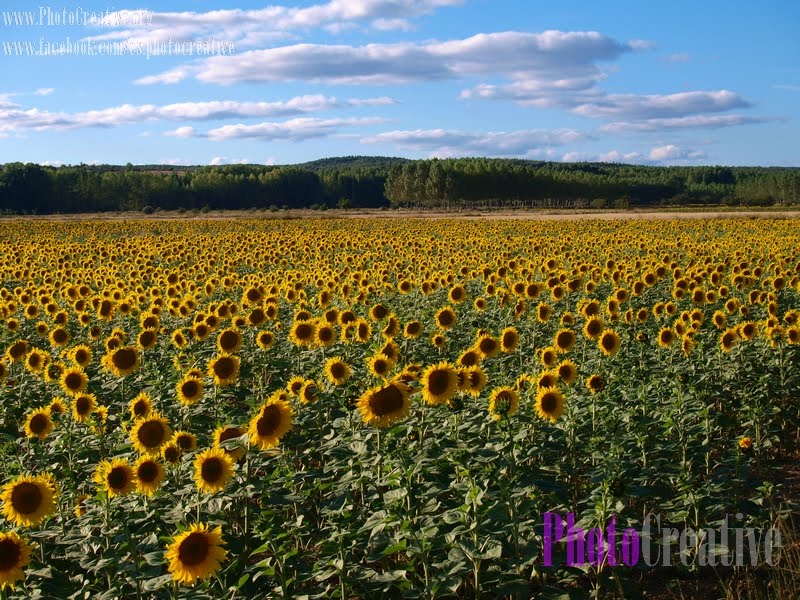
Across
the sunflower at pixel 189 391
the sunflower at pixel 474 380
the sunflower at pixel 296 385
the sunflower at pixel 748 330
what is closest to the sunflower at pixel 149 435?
the sunflower at pixel 189 391

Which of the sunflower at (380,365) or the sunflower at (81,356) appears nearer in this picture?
the sunflower at (380,365)

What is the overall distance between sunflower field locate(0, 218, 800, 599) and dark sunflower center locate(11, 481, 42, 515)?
0.5 inches

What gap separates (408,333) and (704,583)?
147 inches

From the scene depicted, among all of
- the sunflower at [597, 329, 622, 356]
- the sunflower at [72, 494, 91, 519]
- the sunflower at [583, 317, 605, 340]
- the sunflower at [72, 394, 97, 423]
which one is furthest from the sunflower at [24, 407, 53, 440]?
the sunflower at [583, 317, 605, 340]

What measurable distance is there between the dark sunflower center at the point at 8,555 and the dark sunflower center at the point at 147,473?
890 mm

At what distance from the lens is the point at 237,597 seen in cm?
411

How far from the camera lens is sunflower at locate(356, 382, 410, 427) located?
4.78m

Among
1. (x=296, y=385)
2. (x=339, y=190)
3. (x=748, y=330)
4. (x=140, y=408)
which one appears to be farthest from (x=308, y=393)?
(x=339, y=190)

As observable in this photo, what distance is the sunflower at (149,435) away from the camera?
4938 millimetres

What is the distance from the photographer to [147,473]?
4.44m

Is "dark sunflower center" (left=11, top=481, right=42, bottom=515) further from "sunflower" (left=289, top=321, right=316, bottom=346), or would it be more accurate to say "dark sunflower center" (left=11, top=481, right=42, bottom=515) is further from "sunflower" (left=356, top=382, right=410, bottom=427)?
"sunflower" (left=289, top=321, right=316, bottom=346)

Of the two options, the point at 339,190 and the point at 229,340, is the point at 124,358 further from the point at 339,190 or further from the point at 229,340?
the point at 339,190

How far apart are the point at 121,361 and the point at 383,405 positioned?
3.56m

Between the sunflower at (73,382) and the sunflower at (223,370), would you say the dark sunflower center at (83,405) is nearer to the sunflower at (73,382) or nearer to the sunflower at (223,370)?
the sunflower at (73,382)
